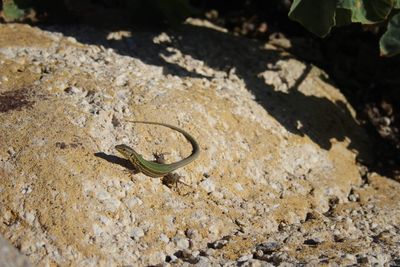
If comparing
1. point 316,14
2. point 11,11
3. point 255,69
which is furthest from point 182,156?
point 11,11

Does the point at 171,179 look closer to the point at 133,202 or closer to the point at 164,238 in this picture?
the point at 133,202

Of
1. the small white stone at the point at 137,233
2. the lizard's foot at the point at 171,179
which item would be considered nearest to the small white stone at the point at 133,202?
the small white stone at the point at 137,233

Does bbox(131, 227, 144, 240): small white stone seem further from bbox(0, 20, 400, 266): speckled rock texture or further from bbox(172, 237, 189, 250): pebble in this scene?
bbox(172, 237, 189, 250): pebble

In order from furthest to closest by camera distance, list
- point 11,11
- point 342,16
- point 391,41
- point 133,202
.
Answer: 1. point 11,11
2. point 391,41
3. point 342,16
4. point 133,202

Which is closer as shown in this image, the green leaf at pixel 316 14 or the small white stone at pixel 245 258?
the small white stone at pixel 245 258

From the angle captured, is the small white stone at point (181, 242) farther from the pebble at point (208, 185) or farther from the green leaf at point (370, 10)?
the green leaf at point (370, 10)

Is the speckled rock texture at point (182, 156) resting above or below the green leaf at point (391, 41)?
below

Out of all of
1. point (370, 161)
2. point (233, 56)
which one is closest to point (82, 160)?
point (233, 56)
